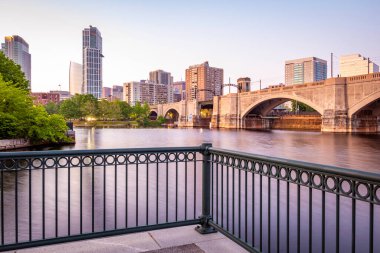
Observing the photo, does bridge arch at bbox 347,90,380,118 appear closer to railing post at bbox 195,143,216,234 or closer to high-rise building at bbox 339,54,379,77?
railing post at bbox 195,143,216,234

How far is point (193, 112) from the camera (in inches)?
4688

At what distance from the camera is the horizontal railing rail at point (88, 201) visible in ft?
13.8

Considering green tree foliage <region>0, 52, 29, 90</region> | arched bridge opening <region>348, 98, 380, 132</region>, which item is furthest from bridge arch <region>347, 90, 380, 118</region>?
green tree foliage <region>0, 52, 29, 90</region>

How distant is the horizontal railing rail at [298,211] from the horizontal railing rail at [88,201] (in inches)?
32.3

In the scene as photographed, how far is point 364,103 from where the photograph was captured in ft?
176

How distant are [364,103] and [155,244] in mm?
57935

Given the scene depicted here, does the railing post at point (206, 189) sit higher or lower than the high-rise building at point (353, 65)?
lower

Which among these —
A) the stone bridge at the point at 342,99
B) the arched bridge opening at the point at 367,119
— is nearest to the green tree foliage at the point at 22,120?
the stone bridge at the point at 342,99

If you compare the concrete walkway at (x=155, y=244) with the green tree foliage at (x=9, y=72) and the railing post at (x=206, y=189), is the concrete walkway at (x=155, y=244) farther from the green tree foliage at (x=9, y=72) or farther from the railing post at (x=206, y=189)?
the green tree foliage at (x=9, y=72)

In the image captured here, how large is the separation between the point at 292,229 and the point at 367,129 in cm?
6153

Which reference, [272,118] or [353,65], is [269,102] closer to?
[272,118]

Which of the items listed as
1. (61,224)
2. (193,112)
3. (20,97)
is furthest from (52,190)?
(193,112)

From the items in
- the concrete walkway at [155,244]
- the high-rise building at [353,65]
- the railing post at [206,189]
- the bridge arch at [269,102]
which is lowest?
the concrete walkway at [155,244]

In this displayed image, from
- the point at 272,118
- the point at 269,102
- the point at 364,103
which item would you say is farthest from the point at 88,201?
the point at 272,118
